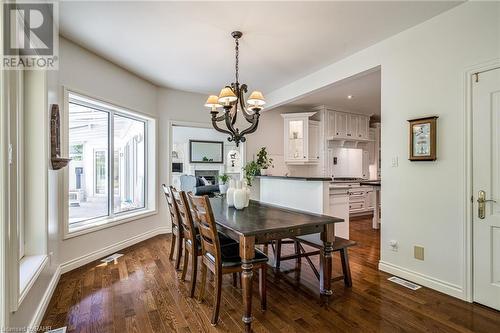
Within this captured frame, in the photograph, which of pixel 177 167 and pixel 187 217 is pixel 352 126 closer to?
pixel 187 217

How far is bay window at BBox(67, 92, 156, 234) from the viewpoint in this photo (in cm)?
329

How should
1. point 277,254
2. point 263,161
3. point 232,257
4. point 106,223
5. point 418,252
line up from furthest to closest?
point 263,161 → point 106,223 → point 277,254 → point 418,252 → point 232,257

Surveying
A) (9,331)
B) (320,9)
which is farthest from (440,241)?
(9,331)

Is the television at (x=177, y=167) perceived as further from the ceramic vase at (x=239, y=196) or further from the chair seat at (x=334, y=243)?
the chair seat at (x=334, y=243)

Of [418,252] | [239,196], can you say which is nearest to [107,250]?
[239,196]

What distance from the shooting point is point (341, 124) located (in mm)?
6242

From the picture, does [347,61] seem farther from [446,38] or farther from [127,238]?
[127,238]

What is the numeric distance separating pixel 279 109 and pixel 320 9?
3798 mm

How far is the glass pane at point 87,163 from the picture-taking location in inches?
128

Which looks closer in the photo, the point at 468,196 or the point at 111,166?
the point at 468,196

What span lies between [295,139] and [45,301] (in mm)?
5123

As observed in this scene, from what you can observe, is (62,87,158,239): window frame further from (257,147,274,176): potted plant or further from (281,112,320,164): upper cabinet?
(281,112,320,164): upper cabinet

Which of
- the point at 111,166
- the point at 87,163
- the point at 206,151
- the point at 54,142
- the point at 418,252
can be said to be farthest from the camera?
the point at 206,151

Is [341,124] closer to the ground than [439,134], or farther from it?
farther from it
